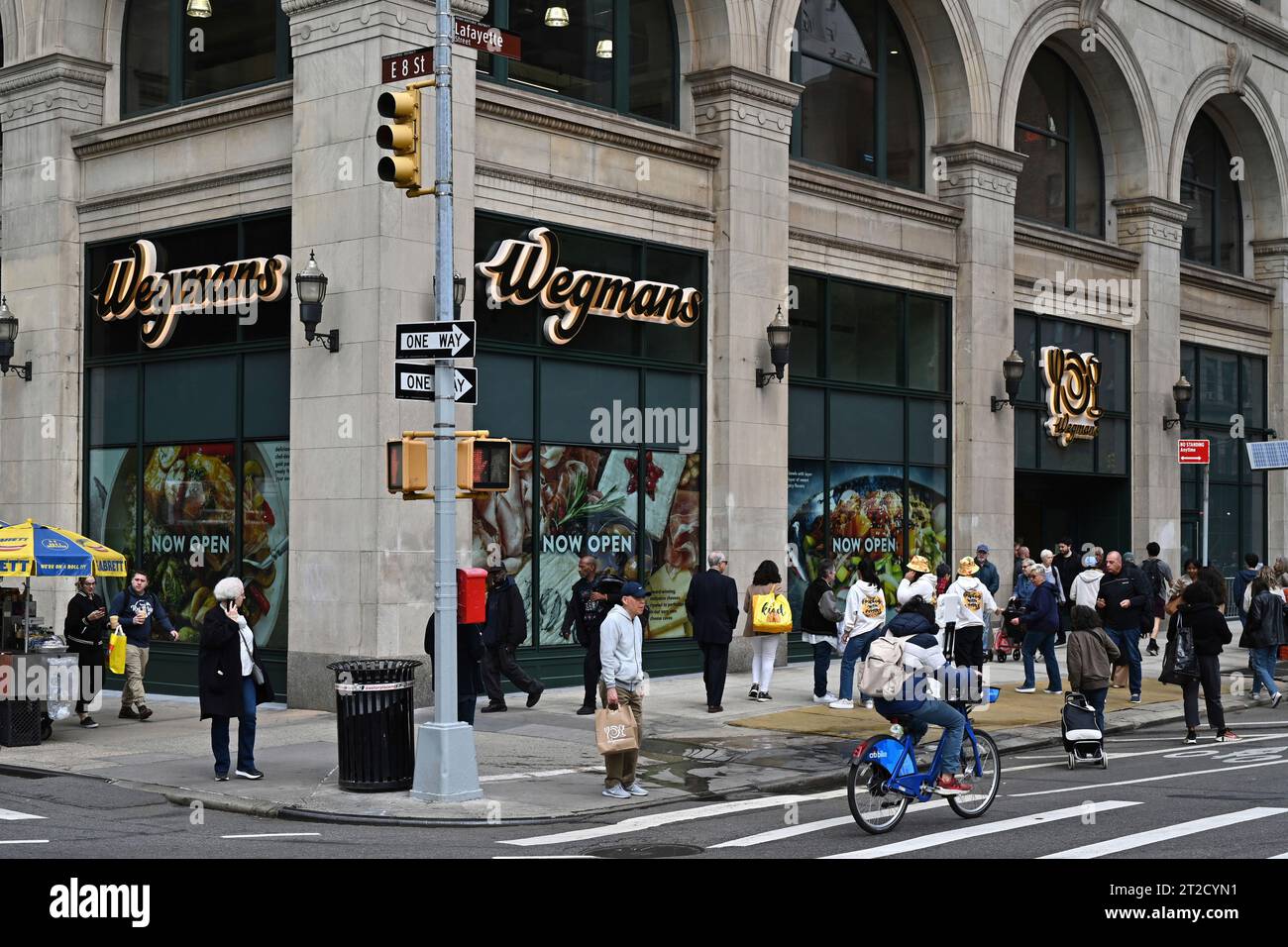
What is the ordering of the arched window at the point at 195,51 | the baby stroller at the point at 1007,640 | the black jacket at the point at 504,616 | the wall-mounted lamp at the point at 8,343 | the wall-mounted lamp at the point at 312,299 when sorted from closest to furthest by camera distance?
the black jacket at the point at 504,616, the wall-mounted lamp at the point at 312,299, the arched window at the point at 195,51, the wall-mounted lamp at the point at 8,343, the baby stroller at the point at 1007,640

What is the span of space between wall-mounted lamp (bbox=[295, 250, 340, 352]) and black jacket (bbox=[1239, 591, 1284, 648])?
12542 millimetres

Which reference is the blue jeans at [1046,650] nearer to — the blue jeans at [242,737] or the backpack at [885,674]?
the backpack at [885,674]

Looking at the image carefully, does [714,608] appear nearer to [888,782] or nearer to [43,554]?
[888,782]

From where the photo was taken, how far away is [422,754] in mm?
13070

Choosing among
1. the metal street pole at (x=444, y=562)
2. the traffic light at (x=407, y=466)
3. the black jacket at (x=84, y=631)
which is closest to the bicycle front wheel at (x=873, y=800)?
the metal street pole at (x=444, y=562)

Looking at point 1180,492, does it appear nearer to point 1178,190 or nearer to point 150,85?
point 1178,190

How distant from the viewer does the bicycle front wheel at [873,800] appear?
11297mm

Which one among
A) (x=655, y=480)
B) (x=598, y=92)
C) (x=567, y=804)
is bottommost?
(x=567, y=804)

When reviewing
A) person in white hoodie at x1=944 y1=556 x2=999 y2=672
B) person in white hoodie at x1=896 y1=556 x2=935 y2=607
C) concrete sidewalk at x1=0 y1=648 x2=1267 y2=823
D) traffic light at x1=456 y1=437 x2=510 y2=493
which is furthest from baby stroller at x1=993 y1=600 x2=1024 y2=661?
traffic light at x1=456 y1=437 x2=510 y2=493

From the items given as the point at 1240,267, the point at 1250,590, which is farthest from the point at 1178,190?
the point at 1250,590

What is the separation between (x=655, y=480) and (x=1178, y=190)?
17129mm

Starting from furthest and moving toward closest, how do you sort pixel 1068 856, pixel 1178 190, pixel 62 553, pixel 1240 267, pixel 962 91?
pixel 1240 267 < pixel 1178 190 < pixel 962 91 < pixel 62 553 < pixel 1068 856

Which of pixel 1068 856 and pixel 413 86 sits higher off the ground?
pixel 413 86

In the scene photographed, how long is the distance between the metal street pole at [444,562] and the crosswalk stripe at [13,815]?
314cm
